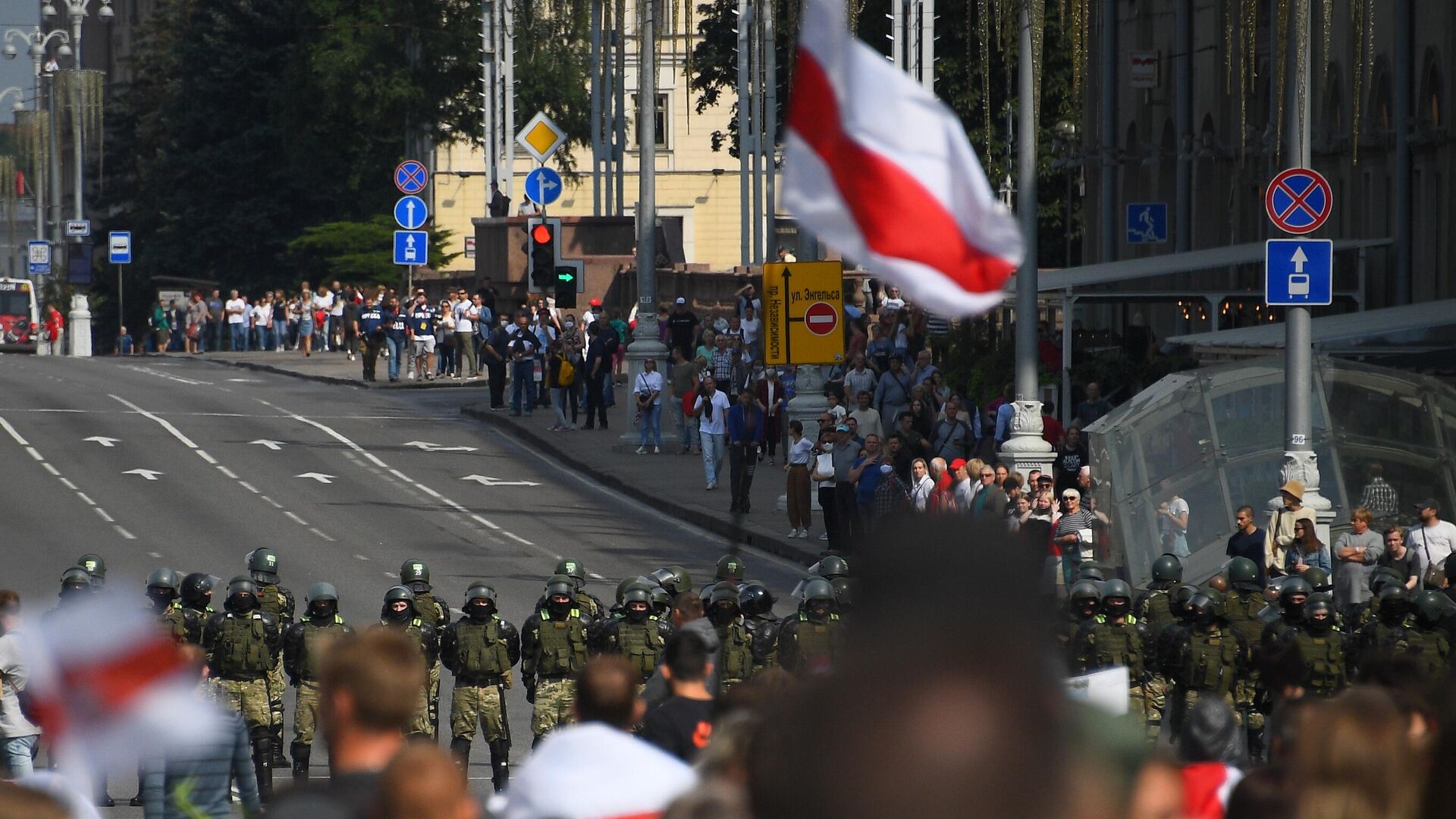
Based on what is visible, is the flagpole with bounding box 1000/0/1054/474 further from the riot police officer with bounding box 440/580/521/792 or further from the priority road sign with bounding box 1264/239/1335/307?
the riot police officer with bounding box 440/580/521/792

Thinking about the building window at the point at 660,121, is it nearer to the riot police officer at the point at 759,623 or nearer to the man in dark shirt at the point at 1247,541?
the man in dark shirt at the point at 1247,541

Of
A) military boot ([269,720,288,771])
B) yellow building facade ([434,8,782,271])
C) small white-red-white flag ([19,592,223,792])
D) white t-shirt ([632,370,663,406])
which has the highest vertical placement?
yellow building facade ([434,8,782,271])

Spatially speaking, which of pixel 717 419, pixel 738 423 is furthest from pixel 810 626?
pixel 717 419

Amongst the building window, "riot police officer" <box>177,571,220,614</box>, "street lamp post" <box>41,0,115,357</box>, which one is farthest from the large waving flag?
the building window

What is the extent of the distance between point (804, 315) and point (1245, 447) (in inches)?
212

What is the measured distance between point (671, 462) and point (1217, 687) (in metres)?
18.6

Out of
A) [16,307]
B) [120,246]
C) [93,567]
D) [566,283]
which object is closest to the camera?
[93,567]

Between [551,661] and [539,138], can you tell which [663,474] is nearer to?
[539,138]

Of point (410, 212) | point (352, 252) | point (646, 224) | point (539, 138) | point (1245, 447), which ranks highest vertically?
point (539, 138)

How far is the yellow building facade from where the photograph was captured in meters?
80.7

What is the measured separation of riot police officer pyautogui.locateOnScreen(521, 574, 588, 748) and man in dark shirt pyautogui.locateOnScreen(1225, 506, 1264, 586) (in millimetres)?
5740

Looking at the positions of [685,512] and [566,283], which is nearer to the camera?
[685,512]

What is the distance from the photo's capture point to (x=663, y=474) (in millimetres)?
30562

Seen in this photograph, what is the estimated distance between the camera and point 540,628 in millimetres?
13594
